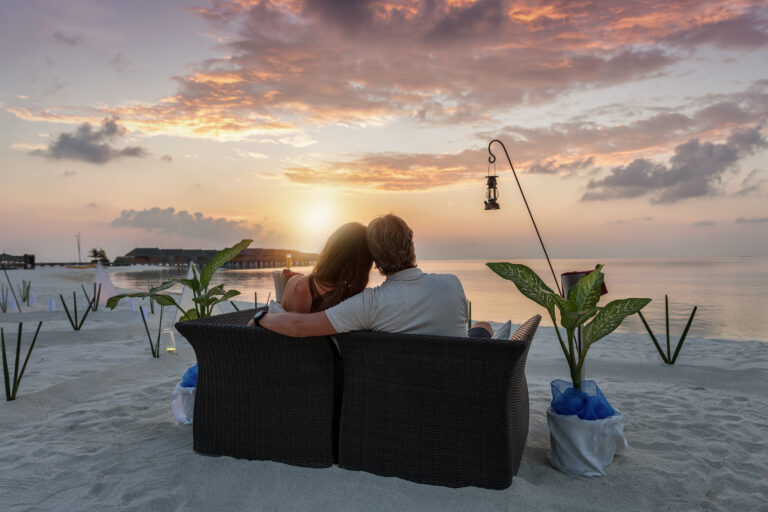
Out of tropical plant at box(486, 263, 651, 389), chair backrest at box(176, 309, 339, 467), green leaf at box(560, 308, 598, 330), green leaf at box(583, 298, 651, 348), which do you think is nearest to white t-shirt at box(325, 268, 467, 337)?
chair backrest at box(176, 309, 339, 467)

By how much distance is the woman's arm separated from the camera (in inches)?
89.5

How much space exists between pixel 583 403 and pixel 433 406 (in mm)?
802

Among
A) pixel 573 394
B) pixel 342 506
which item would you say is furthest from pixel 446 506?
pixel 573 394

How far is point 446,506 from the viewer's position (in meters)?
2.03

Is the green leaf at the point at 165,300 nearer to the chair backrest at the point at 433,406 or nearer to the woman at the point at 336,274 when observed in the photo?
the woman at the point at 336,274

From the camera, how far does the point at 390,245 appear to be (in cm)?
212

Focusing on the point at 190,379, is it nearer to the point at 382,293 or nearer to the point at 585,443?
the point at 382,293

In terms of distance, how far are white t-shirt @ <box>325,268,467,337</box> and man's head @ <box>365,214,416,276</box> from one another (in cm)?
4

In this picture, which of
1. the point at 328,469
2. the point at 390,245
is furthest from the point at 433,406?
the point at 390,245

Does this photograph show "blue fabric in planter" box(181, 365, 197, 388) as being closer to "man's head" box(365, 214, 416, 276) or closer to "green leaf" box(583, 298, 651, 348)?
"man's head" box(365, 214, 416, 276)

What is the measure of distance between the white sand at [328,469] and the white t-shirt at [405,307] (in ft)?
2.36

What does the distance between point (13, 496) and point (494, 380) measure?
7.14 ft

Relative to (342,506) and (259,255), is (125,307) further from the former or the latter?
(259,255)

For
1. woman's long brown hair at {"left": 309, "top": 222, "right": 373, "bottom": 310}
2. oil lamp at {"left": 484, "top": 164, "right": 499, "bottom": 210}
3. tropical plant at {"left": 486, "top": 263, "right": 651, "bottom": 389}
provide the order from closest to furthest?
woman's long brown hair at {"left": 309, "top": 222, "right": 373, "bottom": 310}
tropical plant at {"left": 486, "top": 263, "right": 651, "bottom": 389}
oil lamp at {"left": 484, "top": 164, "right": 499, "bottom": 210}
